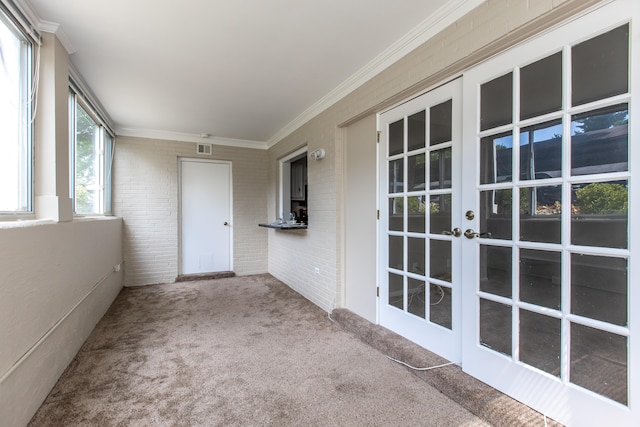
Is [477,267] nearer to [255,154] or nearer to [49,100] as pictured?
[49,100]

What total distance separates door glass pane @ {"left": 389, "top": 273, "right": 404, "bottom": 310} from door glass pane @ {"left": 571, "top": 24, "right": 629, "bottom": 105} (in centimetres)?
174

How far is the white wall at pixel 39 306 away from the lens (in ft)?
4.83

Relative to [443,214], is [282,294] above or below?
below

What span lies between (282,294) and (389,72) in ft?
10.6

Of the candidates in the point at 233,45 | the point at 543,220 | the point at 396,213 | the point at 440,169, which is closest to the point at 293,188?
the point at 396,213

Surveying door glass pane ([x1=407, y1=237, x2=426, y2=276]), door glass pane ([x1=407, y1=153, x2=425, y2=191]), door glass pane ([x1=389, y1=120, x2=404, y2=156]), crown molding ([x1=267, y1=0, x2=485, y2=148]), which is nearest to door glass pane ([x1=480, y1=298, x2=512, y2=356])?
door glass pane ([x1=407, y1=237, x2=426, y2=276])

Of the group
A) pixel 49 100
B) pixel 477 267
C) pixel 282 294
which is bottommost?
pixel 282 294

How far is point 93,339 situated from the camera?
2.73 m

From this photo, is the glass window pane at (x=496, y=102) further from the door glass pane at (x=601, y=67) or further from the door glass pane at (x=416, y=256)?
the door glass pane at (x=416, y=256)

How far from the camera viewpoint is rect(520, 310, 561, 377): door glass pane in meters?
1.55

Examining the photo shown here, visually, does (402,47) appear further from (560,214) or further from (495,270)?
(495,270)

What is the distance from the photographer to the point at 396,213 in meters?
2.62

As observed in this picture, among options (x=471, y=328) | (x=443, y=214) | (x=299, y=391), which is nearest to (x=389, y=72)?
(x=443, y=214)

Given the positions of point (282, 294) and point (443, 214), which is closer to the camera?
point (443, 214)
